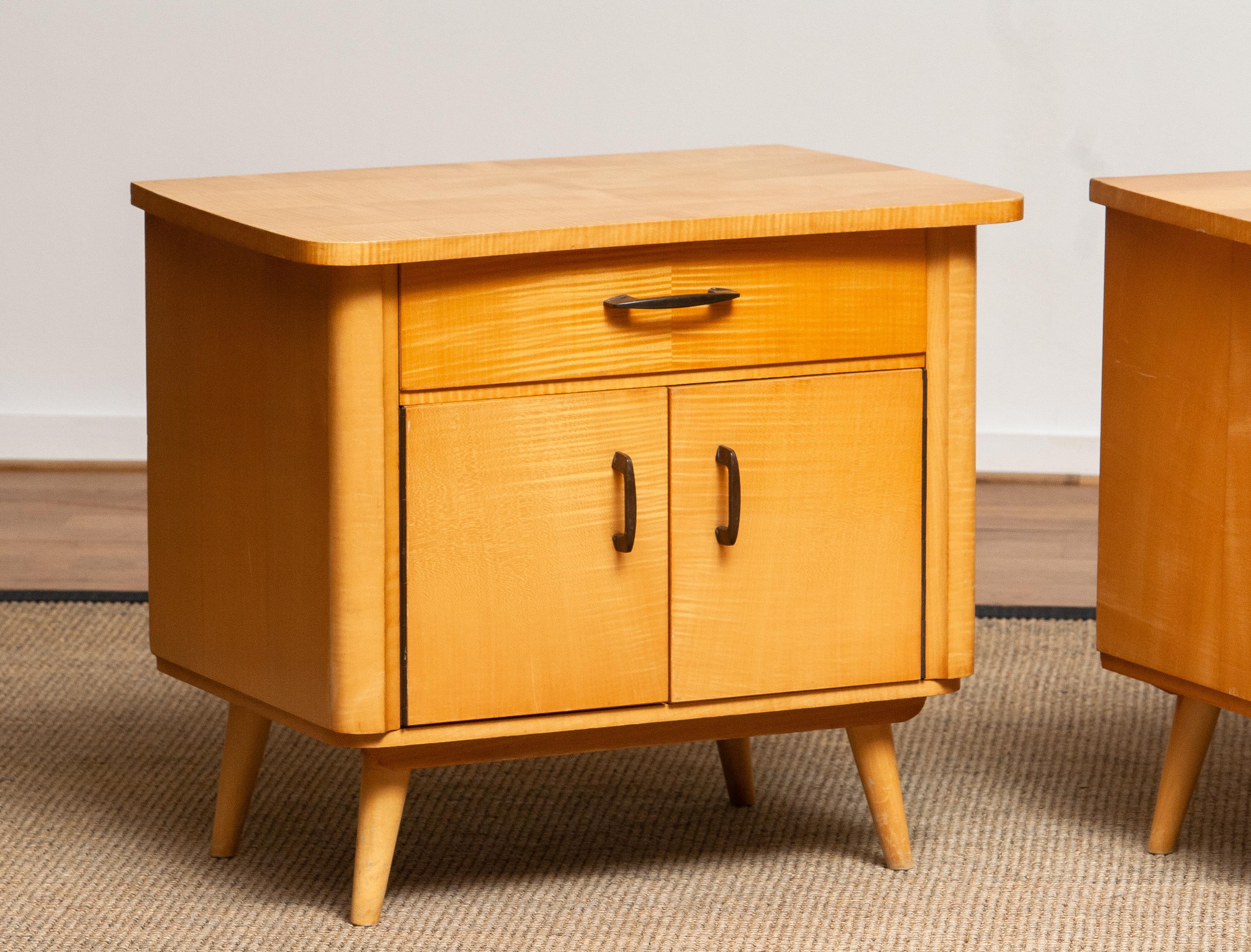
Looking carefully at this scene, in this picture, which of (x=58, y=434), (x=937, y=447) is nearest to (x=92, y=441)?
(x=58, y=434)

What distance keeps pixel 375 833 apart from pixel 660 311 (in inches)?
17.8

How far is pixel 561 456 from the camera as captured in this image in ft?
4.98

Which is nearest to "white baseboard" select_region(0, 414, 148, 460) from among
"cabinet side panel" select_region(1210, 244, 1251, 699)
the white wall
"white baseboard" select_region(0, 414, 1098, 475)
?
"white baseboard" select_region(0, 414, 1098, 475)

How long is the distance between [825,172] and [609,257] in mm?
285

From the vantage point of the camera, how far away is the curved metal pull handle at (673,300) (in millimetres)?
1504

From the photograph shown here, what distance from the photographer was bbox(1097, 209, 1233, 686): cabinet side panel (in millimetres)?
1616

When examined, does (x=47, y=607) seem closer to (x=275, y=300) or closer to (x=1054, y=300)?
(x=275, y=300)

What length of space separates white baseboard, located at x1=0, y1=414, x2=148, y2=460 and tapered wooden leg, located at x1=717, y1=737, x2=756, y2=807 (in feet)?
5.10

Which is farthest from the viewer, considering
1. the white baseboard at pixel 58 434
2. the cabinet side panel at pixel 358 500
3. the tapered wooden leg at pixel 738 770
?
the white baseboard at pixel 58 434

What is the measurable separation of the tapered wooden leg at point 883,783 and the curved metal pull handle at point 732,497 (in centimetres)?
23

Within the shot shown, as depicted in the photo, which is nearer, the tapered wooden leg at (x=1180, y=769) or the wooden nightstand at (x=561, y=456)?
the wooden nightstand at (x=561, y=456)

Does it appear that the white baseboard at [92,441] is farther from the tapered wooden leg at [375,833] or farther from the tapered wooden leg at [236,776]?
the tapered wooden leg at [375,833]

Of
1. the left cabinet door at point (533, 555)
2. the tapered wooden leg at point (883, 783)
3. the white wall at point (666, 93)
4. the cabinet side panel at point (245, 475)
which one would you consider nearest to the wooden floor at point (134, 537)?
the white wall at point (666, 93)

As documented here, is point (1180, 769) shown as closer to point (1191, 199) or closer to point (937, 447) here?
point (937, 447)
